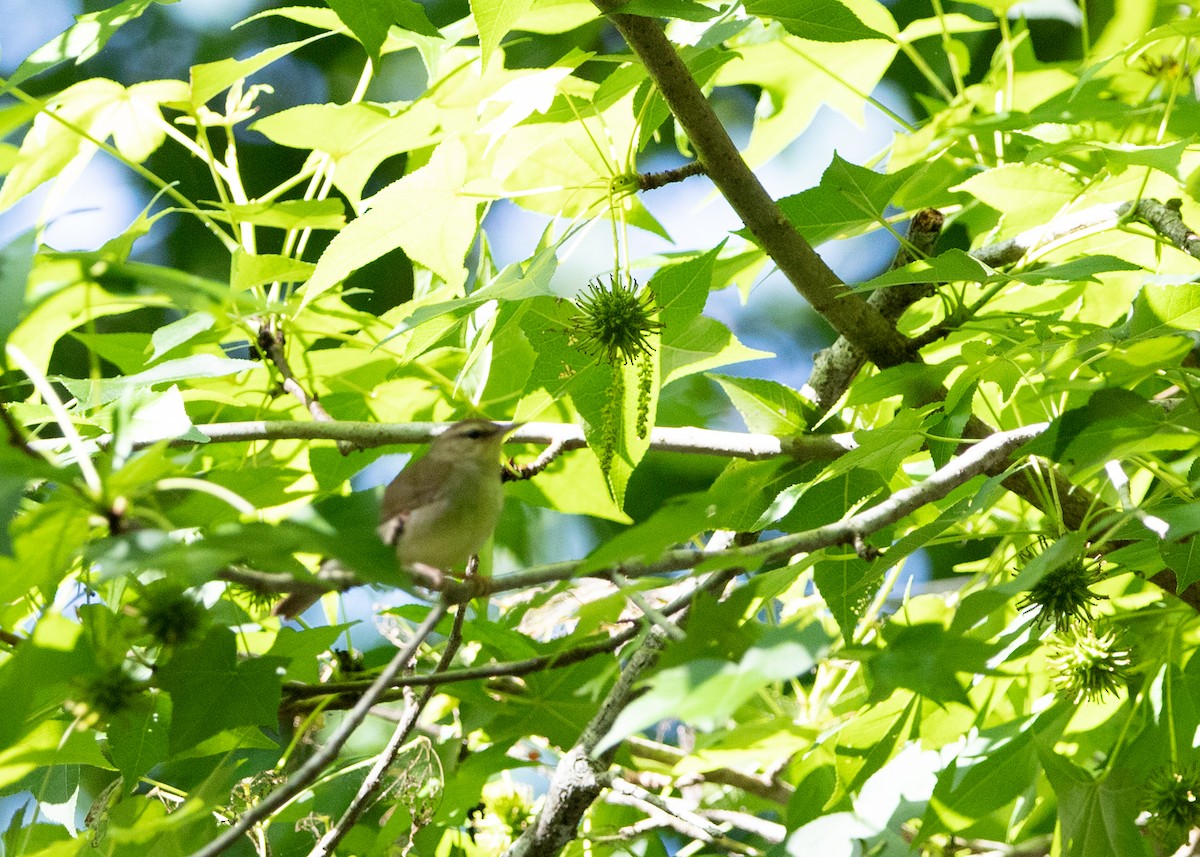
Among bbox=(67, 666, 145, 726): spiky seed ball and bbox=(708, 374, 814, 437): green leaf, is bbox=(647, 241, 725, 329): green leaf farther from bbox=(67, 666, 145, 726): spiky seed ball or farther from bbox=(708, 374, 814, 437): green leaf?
bbox=(67, 666, 145, 726): spiky seed ball

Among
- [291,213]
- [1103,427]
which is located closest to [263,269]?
[291,213]

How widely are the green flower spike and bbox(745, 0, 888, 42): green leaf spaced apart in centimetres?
44

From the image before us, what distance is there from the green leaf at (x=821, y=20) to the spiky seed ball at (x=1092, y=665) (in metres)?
0.92

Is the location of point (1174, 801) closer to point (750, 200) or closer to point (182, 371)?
point (750, 200)

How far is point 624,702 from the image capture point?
1634 millimetres

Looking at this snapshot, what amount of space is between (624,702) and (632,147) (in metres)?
0.85

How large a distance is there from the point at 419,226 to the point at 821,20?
65 centimetres

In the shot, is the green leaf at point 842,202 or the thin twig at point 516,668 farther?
the green leaf at point 842,202

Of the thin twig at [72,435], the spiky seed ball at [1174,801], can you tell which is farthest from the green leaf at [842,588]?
the thin twig at [72,435]

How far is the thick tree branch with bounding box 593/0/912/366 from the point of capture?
1421 millimetres

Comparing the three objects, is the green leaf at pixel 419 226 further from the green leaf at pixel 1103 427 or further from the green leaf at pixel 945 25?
the green leaf at pixel 945 25

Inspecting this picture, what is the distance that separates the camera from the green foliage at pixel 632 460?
3.42 feet

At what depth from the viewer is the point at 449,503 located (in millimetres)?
1557

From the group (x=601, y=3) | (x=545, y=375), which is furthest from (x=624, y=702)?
(x=601, y=3)
